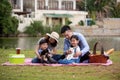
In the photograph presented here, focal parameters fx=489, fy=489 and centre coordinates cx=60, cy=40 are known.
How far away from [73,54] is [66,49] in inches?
11.3

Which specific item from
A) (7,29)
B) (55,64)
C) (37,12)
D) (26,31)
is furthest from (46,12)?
(55,64)

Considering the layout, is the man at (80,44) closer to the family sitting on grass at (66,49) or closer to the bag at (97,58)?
the family sitting on grass at (66,49)

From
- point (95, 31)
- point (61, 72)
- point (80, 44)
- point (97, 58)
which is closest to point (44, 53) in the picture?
point (80, 44)

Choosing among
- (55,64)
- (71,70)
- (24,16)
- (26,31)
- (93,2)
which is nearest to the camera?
(71,70)

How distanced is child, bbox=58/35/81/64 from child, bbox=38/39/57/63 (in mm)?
262

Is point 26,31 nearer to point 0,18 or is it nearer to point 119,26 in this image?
point 0,18

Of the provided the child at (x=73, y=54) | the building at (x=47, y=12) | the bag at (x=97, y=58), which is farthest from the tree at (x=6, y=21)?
the bag at (x=97, y=58)

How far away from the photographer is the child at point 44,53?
10.8 metres

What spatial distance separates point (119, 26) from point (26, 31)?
12759mm

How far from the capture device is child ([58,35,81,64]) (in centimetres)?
1079

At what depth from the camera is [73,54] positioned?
35.7 feet

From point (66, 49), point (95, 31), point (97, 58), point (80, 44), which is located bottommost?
point (95, 31)

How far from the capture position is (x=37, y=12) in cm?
5706

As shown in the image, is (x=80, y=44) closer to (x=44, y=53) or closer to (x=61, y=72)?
(x=44, y=53)
